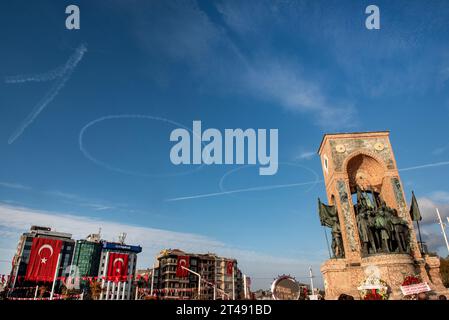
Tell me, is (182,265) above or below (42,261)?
above

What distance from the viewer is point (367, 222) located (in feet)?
74.2

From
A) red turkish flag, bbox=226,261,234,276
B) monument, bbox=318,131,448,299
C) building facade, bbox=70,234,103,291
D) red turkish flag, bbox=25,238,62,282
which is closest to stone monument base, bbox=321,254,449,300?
monument, bbox=318,131,448,299

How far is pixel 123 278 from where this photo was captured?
3741cm

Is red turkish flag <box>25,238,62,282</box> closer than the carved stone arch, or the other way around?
the carved stone arch

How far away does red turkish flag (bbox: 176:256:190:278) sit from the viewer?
7619 centimetres

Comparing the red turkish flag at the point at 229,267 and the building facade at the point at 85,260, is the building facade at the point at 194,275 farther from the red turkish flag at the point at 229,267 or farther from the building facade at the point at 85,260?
the building facade at the point at 85,260

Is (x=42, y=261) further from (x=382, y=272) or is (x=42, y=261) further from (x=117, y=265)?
(x=382, y=272)

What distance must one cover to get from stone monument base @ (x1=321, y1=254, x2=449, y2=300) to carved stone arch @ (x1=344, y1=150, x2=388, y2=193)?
7.78 metres

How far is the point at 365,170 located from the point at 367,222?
7.74m

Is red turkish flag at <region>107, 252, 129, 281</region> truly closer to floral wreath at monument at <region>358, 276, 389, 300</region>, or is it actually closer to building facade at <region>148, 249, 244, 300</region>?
building facade at <region>148, 249, 244, 300</region>

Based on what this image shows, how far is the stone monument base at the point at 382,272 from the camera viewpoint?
786 inches

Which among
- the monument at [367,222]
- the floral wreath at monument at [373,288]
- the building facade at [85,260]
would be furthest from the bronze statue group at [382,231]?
the building facade at [85,260]

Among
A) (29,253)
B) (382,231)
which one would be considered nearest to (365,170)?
(382,231)

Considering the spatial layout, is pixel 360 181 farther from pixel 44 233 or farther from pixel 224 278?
pixel 44 233
